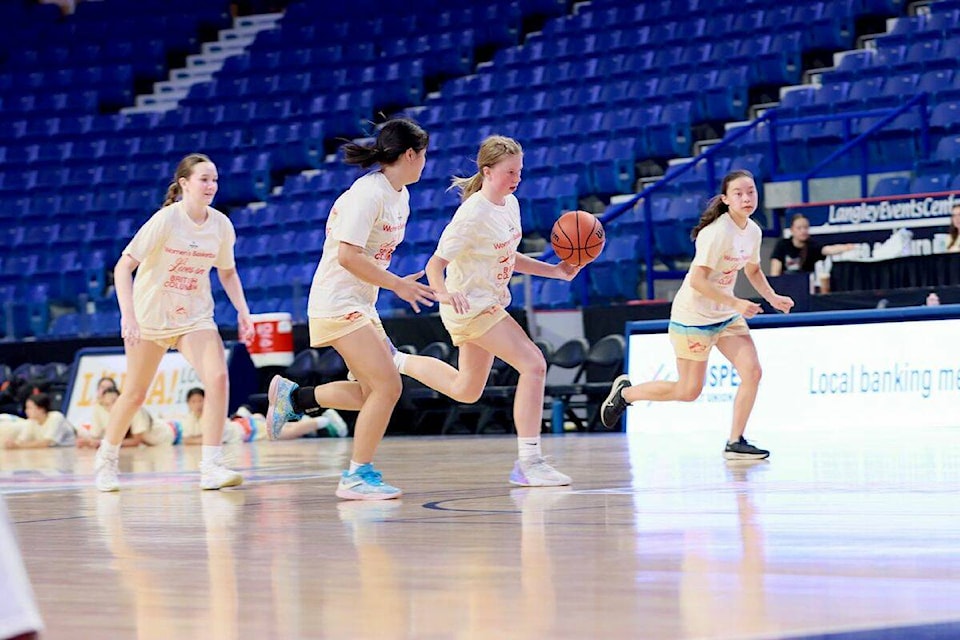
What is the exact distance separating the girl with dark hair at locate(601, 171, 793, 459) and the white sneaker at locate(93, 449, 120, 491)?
11.3 ft

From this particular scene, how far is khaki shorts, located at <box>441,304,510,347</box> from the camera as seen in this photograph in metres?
7.31

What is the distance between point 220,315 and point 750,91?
7.63 meters

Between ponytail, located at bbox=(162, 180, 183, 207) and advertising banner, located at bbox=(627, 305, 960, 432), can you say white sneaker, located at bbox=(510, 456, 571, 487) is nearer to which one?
ponytail, located at bbox=(162, 180, 183, 207)

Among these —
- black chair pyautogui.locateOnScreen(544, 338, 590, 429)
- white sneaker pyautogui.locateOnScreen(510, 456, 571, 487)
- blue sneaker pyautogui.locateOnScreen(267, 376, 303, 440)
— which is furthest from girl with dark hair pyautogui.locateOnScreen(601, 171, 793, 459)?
black chair pyautogui.locateOnScreen(544, 338, 590, 429)

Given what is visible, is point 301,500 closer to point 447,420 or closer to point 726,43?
point 447,420

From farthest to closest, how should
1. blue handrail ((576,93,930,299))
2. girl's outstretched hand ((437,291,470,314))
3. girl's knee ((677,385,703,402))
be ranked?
blue handrail ((576,93,930,299)) < girl's knee ((677,385,703,402)) < girl's outstretched hand ((437,291,470,314))

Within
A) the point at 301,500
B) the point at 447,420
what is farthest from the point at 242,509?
the point at 447,420

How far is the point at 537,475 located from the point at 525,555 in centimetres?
293

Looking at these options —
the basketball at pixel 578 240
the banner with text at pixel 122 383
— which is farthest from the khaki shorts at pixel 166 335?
the banner with text at pixel 122 383

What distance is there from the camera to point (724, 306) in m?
9.27

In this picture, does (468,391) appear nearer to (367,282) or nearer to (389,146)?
(367,282)

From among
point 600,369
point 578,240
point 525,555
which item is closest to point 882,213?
point 600,369

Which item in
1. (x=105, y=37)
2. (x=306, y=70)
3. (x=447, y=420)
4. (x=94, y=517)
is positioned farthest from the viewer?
(x=105, y=37)

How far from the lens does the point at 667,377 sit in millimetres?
13328
